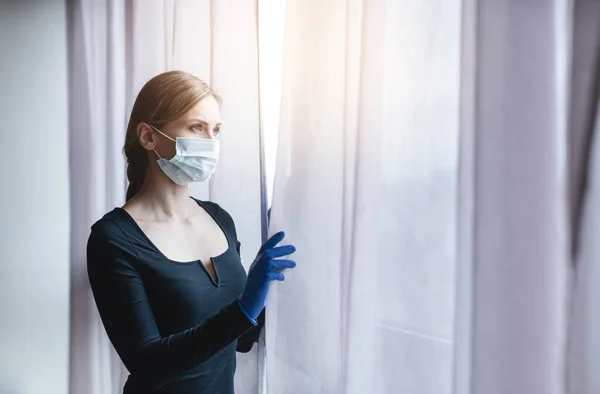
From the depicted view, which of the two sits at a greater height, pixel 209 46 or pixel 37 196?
pixel 209 46

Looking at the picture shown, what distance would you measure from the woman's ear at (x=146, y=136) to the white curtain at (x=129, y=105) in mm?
167

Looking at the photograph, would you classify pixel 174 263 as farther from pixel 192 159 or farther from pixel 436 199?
pixel 436 199

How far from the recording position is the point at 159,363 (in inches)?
34.6

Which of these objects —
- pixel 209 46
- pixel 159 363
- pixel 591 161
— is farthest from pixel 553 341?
pixel 209 46

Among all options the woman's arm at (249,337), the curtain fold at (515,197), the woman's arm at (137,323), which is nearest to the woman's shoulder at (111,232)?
the woman's arm at (137,323)

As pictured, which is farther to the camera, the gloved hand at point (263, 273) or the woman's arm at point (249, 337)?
the woman's arm at point (249, 337)

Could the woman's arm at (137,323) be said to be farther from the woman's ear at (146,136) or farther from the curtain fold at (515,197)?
the curtain fold at (515,197)

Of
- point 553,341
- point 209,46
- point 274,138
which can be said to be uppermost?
point 209,46

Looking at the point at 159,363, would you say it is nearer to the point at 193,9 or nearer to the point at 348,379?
the point at 348,379

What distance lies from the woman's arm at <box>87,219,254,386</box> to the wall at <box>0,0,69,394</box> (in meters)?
0.39

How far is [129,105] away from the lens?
1214 mm

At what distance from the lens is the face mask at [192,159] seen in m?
0.95

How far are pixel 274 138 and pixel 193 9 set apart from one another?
35cm

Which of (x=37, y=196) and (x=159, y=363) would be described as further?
(x=37, y=196)
